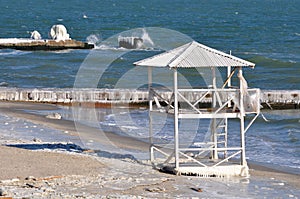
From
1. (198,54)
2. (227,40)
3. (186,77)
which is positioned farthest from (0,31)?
(198,54)

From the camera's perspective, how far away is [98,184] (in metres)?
16.7

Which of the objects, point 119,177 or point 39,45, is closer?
point 119,177

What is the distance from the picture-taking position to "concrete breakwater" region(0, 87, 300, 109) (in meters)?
34.5

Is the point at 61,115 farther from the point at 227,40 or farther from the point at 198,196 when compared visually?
the point at 227,40

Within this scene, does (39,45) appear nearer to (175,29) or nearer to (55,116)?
(55,116)

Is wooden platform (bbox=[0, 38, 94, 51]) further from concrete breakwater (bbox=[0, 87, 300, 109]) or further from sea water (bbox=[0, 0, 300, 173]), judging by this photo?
concrete breakwater (bbox=[0, 87, 300, 109])

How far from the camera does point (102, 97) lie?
35.0 m

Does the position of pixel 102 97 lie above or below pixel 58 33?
below

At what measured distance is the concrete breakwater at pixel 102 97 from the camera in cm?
3453

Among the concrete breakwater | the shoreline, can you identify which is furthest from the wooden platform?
the shoreline

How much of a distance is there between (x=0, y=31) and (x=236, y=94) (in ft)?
252

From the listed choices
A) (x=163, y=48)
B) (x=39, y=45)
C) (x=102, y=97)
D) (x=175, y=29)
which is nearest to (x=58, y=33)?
(x=39, y=45)

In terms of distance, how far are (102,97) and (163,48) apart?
34.9m

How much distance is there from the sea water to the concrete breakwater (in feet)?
4.67
